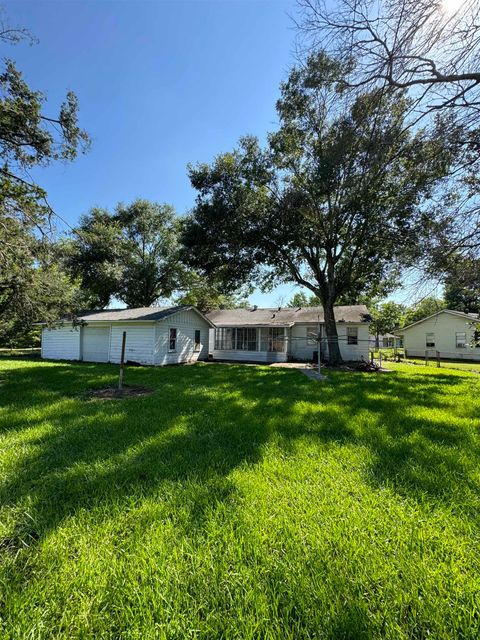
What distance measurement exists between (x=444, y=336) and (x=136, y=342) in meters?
26.3

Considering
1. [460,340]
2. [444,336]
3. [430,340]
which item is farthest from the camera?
[430,340]

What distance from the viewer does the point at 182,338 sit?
17859 mm

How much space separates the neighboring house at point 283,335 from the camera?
20.1 meters

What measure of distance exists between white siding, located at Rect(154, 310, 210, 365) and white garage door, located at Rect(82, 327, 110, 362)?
372 cm

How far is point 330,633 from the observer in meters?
1.46

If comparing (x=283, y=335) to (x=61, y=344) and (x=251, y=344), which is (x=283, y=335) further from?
(x=61, y=344)

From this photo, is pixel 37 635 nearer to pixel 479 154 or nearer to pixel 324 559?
pixel 324 559

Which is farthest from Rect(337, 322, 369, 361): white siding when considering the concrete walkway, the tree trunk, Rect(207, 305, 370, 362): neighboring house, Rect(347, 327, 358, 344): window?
the concrete walkway

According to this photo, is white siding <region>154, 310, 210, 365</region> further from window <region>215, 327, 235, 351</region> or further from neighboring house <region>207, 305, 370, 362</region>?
neighboring house <region>207, 305, 370, 362</region>

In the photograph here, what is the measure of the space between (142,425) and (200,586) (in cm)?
345

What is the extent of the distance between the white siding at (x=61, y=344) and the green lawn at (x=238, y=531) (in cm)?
1467

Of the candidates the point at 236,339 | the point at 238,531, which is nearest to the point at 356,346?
the point at 236,339

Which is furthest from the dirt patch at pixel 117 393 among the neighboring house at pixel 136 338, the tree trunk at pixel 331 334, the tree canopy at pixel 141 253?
the tree canopy at pixel 141 253

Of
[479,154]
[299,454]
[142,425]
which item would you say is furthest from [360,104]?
[142,425]
